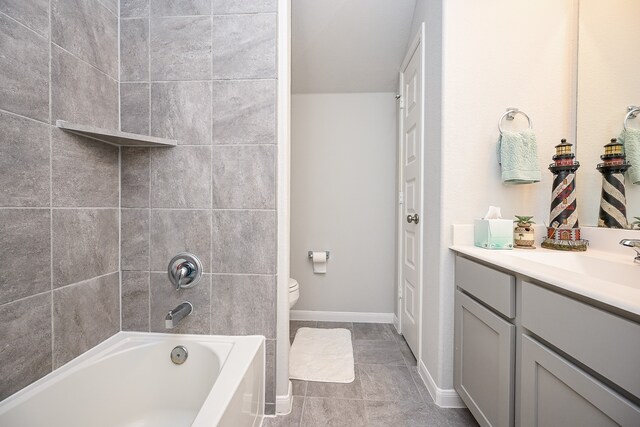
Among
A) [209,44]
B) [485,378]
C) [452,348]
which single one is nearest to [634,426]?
[485,378]

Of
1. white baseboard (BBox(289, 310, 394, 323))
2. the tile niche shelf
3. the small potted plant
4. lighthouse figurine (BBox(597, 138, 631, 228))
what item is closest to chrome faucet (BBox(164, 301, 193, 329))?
the tile niche shelf

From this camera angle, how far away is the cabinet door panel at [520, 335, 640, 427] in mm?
582

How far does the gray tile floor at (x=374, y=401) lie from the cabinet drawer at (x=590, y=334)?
822 mm

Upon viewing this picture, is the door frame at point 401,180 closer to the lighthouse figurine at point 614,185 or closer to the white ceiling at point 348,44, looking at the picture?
the white ceiling at point 348,44

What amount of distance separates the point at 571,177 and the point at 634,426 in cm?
110

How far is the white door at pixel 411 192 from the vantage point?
175 cm

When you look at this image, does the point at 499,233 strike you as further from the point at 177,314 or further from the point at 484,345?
the point at 177,314

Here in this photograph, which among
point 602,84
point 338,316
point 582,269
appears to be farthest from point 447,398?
point 602,84

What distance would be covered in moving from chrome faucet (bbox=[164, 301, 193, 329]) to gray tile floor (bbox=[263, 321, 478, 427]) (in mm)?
644

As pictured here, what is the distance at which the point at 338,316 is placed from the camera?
2531mm

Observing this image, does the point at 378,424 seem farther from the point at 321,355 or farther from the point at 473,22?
the point at 473,22

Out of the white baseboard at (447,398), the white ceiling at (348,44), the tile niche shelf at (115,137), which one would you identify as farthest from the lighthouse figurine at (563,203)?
the tile niche shelf at (115,137)

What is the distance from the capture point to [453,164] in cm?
142

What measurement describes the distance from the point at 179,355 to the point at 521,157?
185 centimetres
